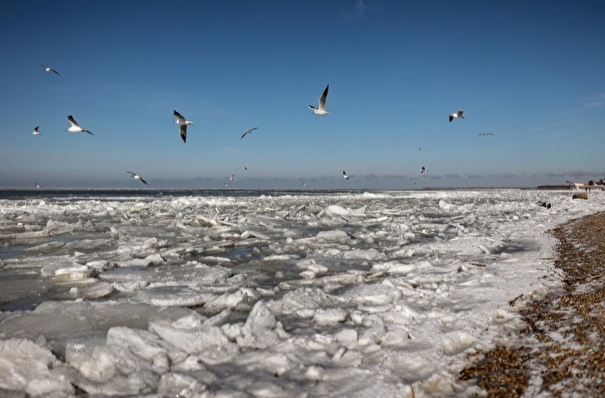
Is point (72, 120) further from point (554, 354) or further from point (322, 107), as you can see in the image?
point (554, 354)

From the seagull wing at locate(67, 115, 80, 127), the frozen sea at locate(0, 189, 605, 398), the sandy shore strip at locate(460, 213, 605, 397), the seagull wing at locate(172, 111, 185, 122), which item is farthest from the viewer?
the seagull wing at locate(67, 115, 80, 127)

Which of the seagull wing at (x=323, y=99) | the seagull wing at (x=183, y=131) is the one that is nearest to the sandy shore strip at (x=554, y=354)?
the seagull wing at (x=323, y=99)

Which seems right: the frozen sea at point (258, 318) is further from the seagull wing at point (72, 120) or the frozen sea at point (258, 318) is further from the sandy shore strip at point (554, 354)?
the seagull wing at point (72, 120)

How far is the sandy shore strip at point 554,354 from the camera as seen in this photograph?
1.84m

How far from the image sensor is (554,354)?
2.18 metres

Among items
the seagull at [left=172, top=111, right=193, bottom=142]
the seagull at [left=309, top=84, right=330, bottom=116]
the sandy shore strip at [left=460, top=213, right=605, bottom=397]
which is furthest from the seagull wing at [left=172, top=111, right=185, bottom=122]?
the sandy shore strip at [left=460, top=213, right=605, bottom=397]

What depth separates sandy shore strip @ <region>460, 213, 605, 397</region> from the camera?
1.84 metres

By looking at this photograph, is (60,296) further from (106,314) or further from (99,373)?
(99,373)

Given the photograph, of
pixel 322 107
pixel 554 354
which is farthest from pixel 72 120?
pixel 554 354

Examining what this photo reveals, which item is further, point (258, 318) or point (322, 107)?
point (322, 107)

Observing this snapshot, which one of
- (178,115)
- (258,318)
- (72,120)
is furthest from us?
(72,120)

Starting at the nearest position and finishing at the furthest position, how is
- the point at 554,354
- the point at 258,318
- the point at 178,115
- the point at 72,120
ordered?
1. the point at 554,354
2. the point at 258,318
3. the point at 178,115
4. the point at 72,120

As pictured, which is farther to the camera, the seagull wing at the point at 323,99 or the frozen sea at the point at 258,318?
the seagull wing at the point at 323,99

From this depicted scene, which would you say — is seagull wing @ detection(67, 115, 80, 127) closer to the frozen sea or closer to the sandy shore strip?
the frozen sea
